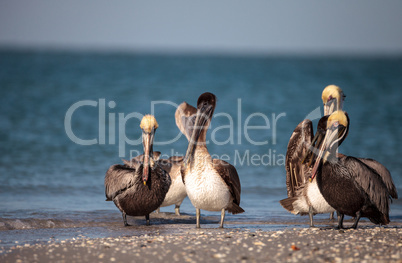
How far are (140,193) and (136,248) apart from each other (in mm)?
1682

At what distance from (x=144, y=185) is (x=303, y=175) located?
1.93 m

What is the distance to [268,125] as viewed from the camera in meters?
18.9

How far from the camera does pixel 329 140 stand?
6453 mm

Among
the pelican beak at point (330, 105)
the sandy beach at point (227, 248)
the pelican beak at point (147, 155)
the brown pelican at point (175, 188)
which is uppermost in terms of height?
the pelican beak at point (330, 105)

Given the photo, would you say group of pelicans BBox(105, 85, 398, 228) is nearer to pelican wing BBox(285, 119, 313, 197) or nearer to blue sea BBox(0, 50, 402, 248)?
pelican wing BBox(285, 119, 313, 197)

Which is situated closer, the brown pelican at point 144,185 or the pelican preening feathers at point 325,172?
the pelican preening feathers at point 325,172

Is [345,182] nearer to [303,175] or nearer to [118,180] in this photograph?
[303,175]

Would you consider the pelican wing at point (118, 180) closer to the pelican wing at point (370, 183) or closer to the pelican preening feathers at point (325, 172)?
the pelican preening feathers at point (325, 172)

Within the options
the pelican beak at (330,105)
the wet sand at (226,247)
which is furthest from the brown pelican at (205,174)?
the pelican beak at (330,105)

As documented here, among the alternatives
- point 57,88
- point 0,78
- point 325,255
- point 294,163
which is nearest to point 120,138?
point 294,163

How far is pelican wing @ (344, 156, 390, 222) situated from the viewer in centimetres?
638

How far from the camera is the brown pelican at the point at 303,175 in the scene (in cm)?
670

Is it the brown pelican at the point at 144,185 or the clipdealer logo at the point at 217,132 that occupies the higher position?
the clipdealer logo at the point at 217,132

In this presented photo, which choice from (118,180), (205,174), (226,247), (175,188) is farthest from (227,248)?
(175,188)
